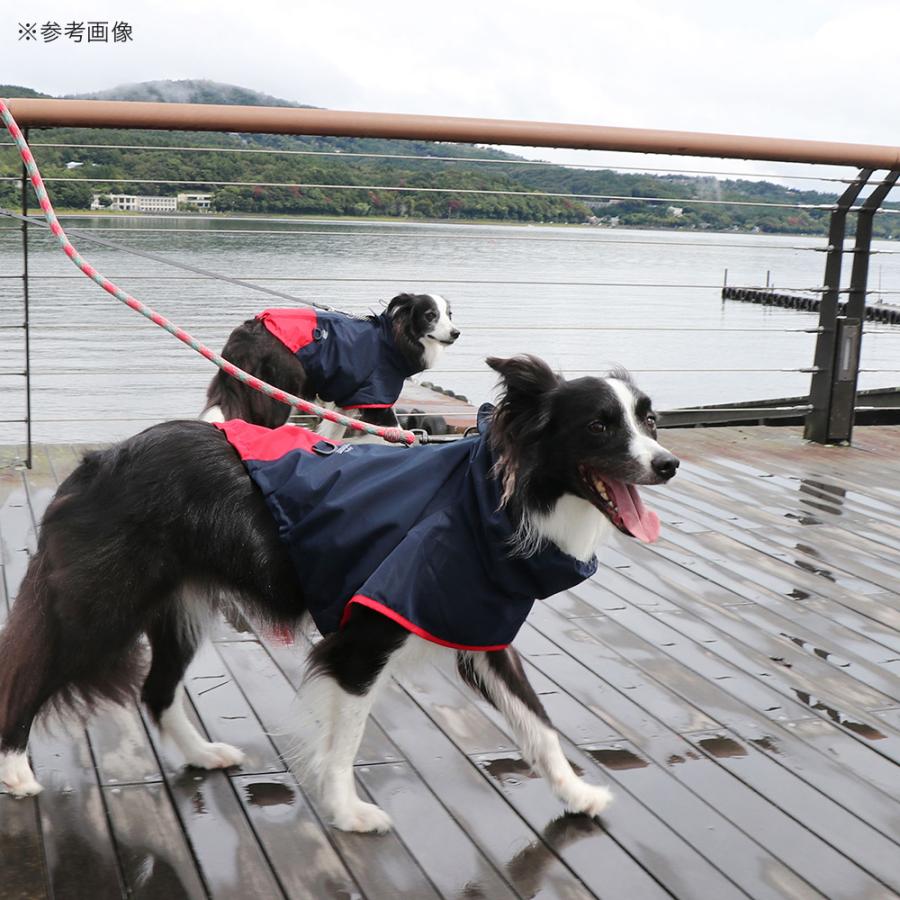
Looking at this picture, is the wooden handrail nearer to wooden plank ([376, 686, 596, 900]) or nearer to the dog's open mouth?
wooden plank ([376, 686, 596, 900])

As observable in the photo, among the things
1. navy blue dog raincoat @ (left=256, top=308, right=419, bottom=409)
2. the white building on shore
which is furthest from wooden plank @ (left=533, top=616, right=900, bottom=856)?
the white building on shore

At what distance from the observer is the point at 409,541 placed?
77.7 inches

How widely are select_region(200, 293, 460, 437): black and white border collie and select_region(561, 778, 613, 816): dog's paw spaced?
7.65 ft

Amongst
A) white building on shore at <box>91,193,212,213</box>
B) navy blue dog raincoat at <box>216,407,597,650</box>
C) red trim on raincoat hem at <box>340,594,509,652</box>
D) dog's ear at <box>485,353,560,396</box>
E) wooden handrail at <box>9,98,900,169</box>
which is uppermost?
wooden handrail at <box>9,98,900,169</box>

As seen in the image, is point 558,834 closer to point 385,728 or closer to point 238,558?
point 385,728

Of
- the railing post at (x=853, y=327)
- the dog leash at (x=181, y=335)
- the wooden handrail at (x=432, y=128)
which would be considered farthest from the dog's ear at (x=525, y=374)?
the railing post at (x=853, y=327)

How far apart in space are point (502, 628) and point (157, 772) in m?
0.71

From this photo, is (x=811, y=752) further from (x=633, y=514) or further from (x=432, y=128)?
→ (x=432, y=128)

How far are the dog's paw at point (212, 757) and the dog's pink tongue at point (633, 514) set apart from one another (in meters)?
0.88

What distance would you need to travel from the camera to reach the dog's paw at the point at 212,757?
2150 mm

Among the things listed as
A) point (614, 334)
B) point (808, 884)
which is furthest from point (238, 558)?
point (614, 334)

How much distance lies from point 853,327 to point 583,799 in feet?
11.2

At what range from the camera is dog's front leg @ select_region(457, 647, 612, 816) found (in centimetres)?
203

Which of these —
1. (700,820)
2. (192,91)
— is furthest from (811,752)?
(192,91)
